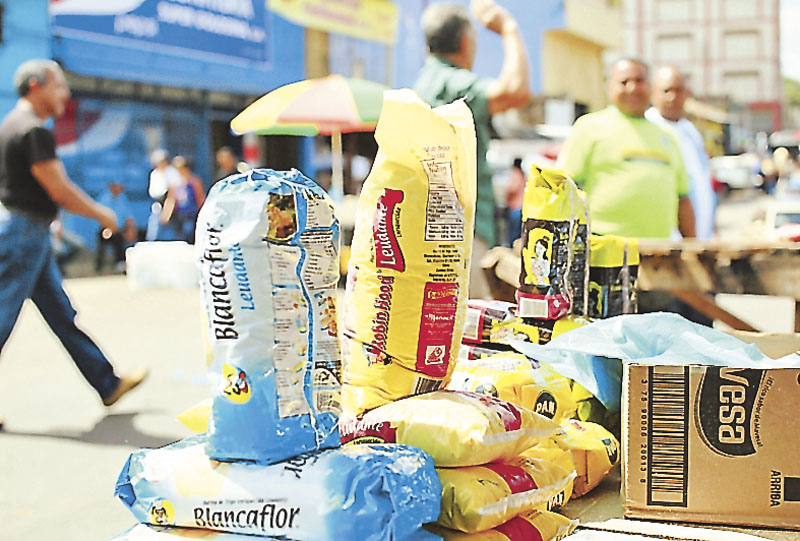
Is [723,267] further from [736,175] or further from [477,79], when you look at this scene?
[736,175]

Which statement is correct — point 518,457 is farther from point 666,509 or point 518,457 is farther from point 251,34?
point 251,34

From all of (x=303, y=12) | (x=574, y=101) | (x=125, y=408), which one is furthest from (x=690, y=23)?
(x=125, y=408)

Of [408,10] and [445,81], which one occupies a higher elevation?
[408,10]

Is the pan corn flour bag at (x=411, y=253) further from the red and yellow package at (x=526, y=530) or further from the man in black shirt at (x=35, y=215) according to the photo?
the man in black shirt at (x=35, y=215)

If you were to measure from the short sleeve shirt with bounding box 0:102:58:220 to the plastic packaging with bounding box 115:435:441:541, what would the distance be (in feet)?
11.1

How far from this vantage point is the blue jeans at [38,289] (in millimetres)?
4762

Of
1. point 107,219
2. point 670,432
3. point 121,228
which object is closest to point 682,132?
point 107,219

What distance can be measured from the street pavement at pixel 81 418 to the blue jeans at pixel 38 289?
1.13ft

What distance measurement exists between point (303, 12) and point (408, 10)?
5217 mm

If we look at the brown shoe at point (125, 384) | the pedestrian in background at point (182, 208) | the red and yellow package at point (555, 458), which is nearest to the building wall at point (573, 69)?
the pedestrian in background at point (182, 208)

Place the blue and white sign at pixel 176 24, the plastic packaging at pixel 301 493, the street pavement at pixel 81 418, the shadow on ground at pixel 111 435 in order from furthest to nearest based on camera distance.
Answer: the blue and white sign at pixel 176 24
the shadow on ground at pixel 111 435
the street pavement at pixel 81 418
the plastic packaging at pixel 301 493

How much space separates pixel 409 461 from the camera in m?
1.84

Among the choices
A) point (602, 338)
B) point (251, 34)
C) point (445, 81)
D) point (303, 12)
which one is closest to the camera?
point (602, 338)

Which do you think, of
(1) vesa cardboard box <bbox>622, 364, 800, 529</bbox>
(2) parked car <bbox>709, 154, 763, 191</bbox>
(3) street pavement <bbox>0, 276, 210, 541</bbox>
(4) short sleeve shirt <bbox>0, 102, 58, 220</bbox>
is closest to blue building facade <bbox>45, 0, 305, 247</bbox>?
(3) street pavement <bbox>0, 276, 210, 541</bbox>
